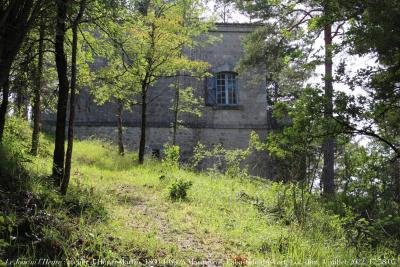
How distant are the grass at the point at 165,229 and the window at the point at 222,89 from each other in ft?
34.7

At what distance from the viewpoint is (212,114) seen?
1972 cm

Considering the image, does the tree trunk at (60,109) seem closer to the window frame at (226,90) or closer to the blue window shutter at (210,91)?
the blue window shutter at (210,91)

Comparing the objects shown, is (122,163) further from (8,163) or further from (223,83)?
(223,83)

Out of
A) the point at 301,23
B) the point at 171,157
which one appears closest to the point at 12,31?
the point at 171,157

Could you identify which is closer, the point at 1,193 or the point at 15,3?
the point at 1,193

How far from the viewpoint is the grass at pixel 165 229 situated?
484cm

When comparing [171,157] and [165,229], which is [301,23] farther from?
[165,229]

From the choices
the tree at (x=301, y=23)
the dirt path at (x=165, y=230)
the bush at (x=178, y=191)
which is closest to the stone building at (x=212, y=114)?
the tree at (x=301, y=23)

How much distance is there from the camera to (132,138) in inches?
759

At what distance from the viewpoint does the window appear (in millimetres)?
19812

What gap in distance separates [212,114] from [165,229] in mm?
13592

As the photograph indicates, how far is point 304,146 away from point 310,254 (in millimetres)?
2710

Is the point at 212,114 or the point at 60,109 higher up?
the point at 212,114

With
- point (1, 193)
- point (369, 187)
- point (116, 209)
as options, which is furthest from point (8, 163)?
point (369, 187)
